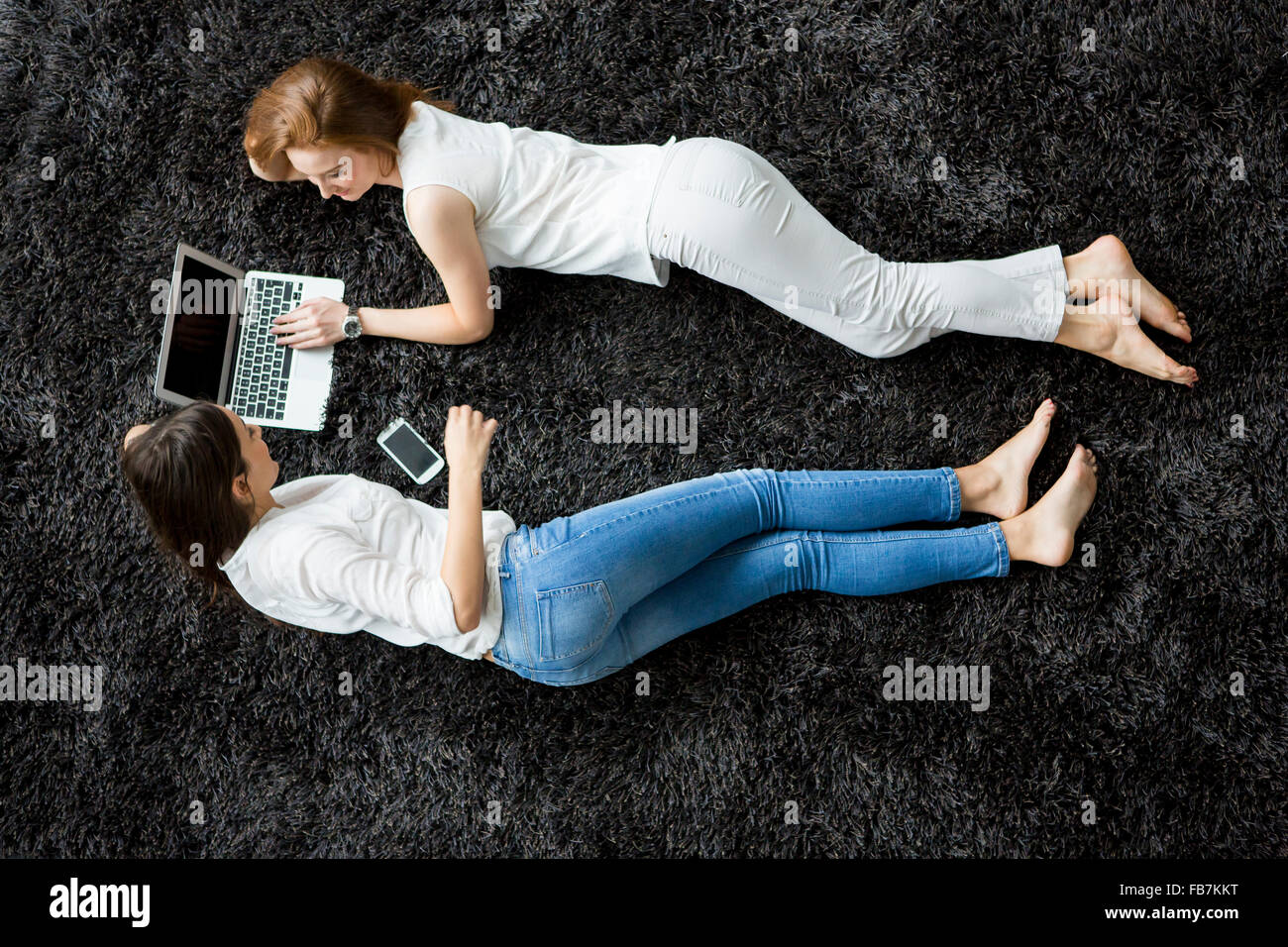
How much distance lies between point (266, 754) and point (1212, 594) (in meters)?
1.99

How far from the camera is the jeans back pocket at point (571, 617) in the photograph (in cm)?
146

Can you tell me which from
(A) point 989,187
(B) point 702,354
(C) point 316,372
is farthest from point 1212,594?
(C) point 316,372

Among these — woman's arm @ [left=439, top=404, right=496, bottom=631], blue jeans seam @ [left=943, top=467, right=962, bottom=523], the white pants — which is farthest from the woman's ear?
blue jeans seam @ [left=943, top=467, right=962, bottom=523]

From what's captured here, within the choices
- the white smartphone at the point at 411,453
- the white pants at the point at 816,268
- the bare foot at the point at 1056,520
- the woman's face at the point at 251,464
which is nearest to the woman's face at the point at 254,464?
the woman's face at the point at 251,464

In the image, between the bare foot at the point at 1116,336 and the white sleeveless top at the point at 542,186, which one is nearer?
the white sleeveless top at the point at 542,186

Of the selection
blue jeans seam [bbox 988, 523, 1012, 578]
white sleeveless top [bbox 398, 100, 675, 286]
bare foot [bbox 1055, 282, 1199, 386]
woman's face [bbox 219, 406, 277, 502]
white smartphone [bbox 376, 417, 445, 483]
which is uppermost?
white sleeveless top [bbox 398, 100, 675, 286]

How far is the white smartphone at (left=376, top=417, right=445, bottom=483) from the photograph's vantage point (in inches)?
73.0

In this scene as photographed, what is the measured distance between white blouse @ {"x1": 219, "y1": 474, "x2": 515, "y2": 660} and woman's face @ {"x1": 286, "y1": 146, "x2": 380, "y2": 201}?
53cm

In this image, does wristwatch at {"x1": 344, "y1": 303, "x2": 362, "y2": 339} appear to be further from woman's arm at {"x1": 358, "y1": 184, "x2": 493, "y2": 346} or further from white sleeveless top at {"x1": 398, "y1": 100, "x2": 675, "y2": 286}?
white sleeveless top at {"x1": 398, "y1": 100, "x2": 675, "y2": 286}

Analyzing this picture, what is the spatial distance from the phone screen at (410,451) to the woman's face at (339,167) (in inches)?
20.2

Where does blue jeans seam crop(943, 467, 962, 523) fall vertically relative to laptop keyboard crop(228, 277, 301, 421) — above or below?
below

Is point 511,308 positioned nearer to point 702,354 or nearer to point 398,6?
point 702,354

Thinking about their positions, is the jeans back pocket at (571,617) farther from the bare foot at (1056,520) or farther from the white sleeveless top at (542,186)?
the bare foot at (1056,520)

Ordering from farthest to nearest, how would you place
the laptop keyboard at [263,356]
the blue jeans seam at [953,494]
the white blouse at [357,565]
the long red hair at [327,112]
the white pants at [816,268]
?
the laptop keyboard at [263,356] → the blue jeans seam at [953,494] → the white pants at [816,268] → the long red hair at [327,112] → the white blouse at [357,565]
